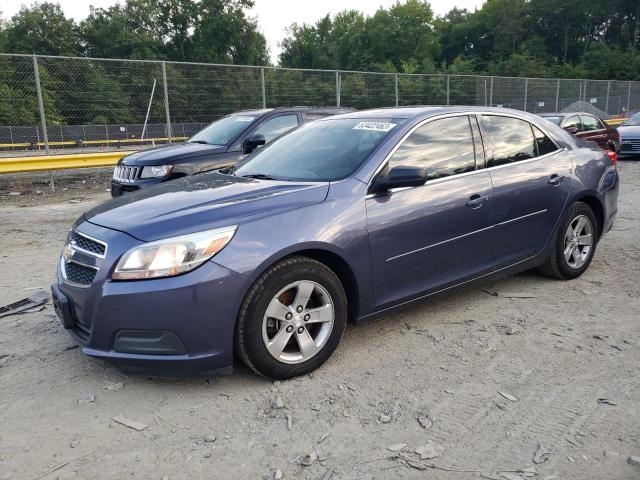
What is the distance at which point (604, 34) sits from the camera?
81.9 m

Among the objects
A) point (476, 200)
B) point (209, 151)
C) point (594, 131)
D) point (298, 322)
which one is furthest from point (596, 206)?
point (594, 131)

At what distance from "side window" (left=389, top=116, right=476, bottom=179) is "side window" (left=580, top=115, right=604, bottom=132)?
11.1m

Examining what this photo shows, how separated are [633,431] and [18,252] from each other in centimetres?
637

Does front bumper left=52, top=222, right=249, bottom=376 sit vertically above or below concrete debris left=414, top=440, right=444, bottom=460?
above

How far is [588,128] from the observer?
1373 centimetres

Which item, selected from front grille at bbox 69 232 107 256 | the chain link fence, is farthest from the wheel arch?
the chain link fence

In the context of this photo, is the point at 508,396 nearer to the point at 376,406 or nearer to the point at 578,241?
the point at 376,406

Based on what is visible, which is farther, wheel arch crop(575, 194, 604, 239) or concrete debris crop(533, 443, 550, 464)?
wheel arch crop(575, 194, 604, 239)

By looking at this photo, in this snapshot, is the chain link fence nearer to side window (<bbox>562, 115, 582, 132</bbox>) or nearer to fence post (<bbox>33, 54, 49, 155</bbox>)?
fence post (<bbox>33, 54, 49, 155</bbox>)

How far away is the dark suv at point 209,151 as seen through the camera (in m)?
7.52

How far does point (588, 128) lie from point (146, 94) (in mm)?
10946

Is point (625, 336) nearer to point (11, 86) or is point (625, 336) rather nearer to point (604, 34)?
point (11, 86)

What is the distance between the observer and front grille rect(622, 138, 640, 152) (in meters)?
15.2

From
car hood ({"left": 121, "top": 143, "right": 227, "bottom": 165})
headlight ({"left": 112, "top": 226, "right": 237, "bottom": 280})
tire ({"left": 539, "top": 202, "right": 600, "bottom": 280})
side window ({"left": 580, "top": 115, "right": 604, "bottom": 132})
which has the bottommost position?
tire ({"left": 539, "top": 202, "right": 600, "bottom": 280})
